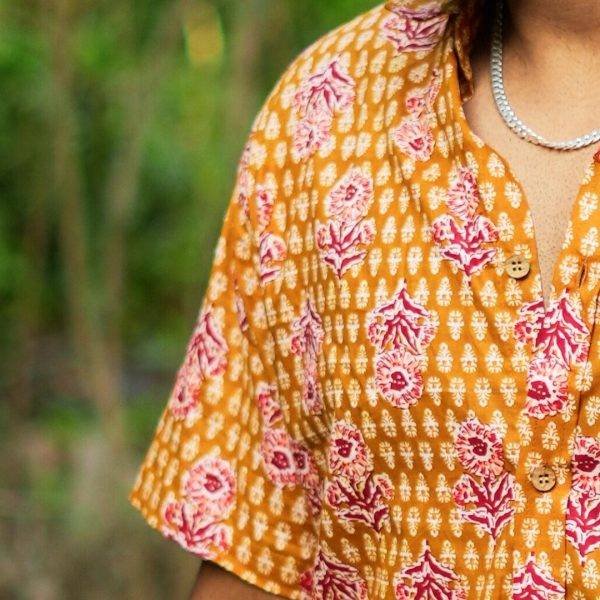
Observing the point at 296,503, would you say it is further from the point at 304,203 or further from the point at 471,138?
the point at 471,138

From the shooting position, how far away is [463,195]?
1.49 metres

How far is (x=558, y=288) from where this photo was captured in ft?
4.54

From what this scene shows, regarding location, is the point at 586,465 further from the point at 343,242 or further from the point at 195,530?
the point at 195,530

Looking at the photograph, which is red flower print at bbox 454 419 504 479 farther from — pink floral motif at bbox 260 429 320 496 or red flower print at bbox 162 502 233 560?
red flower print at bbox 162 502 233 560

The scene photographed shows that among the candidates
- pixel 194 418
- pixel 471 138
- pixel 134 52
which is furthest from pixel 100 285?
pixel 471 138

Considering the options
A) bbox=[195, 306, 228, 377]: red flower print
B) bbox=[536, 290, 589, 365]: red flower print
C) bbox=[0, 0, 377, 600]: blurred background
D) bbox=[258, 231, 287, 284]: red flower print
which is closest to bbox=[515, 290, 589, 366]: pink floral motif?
bbox=[536, 290, 589, 365]: red flower print

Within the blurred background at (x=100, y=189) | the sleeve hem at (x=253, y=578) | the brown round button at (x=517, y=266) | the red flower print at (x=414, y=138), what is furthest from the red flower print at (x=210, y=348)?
the blurred background at (x=100, y=189)

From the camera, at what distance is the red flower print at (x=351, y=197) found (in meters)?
1.57

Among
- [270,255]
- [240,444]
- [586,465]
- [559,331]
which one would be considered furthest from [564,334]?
[240,444]

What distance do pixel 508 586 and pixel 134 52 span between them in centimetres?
348

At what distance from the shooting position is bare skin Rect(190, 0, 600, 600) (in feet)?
4.77

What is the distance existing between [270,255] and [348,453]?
0.78 feet

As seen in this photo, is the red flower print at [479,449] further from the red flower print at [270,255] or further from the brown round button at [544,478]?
the red flower print at [270,255]

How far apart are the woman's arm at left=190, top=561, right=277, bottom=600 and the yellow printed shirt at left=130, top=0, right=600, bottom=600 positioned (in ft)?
0.08
